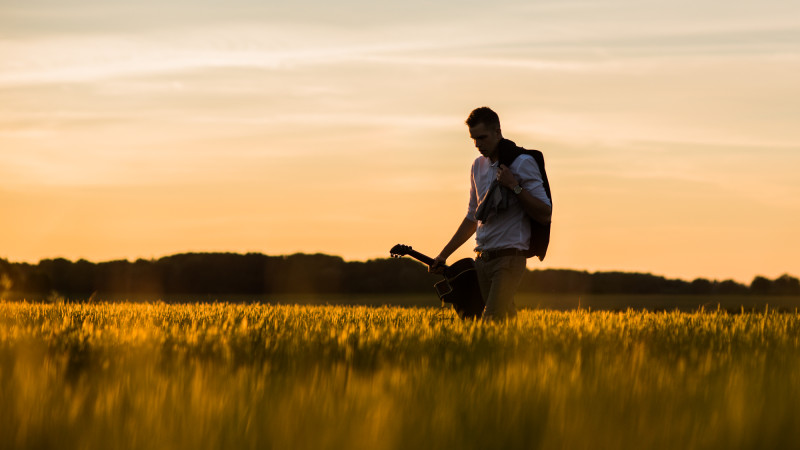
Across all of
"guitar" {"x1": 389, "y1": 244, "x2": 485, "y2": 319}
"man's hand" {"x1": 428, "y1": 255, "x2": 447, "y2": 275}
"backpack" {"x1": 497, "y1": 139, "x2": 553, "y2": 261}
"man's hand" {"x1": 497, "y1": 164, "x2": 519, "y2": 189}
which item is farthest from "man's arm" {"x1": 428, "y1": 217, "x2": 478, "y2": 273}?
"man's hand" {"x1": 497, "y1": 164, "x2": 519, "y2": 189}

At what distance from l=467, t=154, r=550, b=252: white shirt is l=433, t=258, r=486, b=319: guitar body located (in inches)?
18.7

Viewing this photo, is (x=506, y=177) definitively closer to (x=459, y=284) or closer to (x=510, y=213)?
(x=510, y=213)

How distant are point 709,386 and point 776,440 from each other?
0.91 metres

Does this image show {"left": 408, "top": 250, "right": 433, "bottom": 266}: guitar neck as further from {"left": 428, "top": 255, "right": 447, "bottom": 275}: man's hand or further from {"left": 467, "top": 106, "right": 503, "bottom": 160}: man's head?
{"left": 467, "top": 106, "right": 503, "bottom": 160}: man's head

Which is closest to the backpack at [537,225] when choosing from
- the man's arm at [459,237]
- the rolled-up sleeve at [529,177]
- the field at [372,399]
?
the rolled-up sleeve at [529,177]

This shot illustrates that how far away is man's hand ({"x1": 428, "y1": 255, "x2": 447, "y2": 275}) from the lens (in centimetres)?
888

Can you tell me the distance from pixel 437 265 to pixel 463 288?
0.52 m

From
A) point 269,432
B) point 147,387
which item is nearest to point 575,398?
point 269,432

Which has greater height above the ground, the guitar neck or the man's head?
the man's head

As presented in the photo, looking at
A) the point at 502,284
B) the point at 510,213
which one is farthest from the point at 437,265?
the point at 510,213

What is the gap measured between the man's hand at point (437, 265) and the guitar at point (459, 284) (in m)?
0.05

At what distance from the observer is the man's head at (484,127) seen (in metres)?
8.12

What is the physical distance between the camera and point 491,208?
833 cm

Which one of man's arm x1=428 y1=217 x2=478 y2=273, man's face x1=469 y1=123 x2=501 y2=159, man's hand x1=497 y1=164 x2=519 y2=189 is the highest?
man's face x1=469 y1=123 x2=501 y2=159
